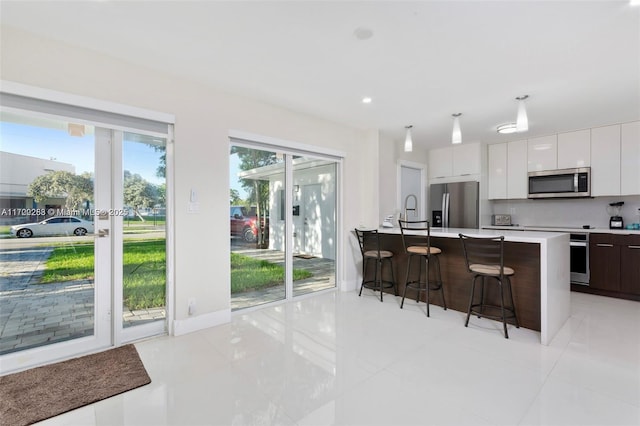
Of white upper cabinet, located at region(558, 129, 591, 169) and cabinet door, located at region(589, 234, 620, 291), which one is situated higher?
white upper cabinet, located at region(558, 129, 591, 169)

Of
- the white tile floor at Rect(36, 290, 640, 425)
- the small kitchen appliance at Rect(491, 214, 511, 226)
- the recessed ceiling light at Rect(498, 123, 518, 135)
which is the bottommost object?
the white tile floor at Rect(36, 290, 640, 425)

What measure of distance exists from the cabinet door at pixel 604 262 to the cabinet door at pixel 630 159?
80 centimetres

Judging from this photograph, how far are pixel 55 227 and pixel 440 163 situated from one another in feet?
19.1

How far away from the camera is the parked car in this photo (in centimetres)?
349

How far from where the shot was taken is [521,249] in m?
3.05

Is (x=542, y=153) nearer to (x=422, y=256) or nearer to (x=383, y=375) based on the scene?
(x=422, y=256)

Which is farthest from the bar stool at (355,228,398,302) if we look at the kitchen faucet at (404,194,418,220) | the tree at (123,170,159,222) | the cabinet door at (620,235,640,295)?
the cabinet door at (620,235,640,295)

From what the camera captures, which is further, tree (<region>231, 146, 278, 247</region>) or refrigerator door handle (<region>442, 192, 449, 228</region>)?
refrigerator door handle (<region>442, 192, 449, 228</region>)

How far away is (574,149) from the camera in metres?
4.65

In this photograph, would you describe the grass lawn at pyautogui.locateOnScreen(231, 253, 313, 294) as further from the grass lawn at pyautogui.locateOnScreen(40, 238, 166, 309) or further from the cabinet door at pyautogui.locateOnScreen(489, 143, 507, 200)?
the cabinet door at pyautogui.locateOnScreen(489, 143, 507, 200)

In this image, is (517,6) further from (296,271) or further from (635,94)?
(296,271)

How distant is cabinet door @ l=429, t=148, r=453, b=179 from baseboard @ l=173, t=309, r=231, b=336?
4.66 meters

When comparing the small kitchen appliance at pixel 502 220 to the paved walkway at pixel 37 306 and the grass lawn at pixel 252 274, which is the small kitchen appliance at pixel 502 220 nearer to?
the grass lawn at pixel 252 274

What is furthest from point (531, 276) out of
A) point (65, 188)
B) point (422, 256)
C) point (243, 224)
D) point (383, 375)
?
point (65, 188)
